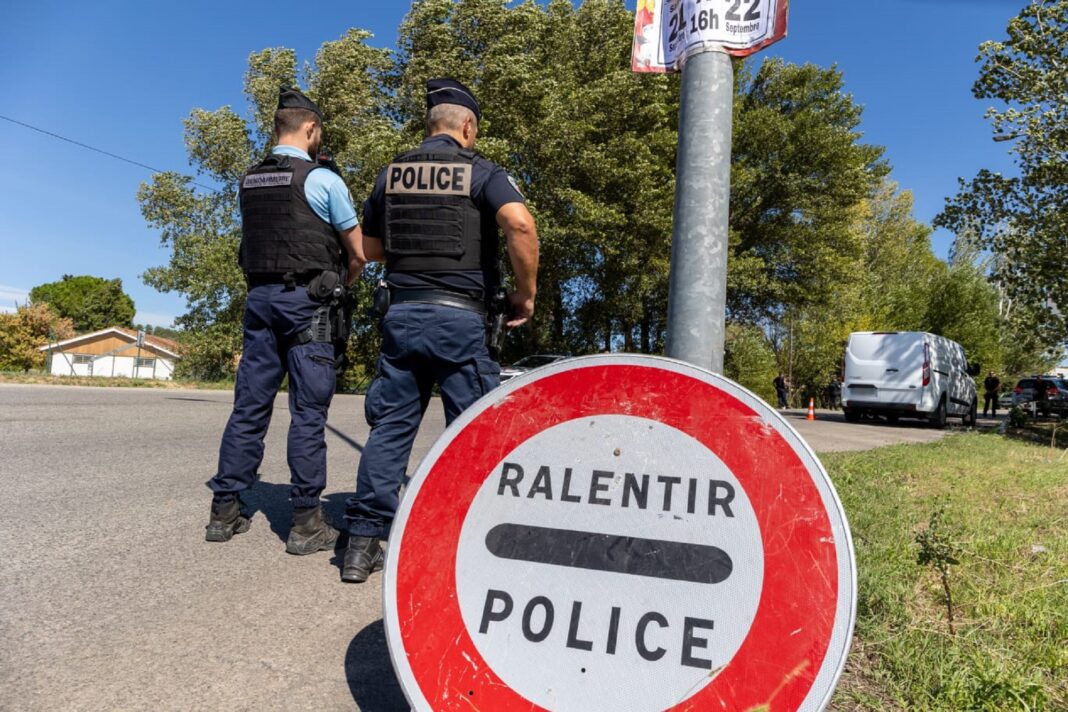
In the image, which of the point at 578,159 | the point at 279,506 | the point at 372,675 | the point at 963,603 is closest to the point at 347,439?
the point at 279,506

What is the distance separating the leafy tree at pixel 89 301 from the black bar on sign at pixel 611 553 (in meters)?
105

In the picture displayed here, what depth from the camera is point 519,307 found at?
2871 millimetres

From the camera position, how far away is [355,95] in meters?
26.3

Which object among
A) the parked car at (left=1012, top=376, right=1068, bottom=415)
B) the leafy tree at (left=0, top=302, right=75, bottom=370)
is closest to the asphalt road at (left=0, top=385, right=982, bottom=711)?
the parked car at (left=1012, top=376, right=1068, bottom=415)

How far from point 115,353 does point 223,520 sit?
84.7m

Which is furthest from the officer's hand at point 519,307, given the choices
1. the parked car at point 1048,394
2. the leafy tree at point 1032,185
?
the parked car at point 1048,394

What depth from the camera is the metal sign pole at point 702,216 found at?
2.46 meters

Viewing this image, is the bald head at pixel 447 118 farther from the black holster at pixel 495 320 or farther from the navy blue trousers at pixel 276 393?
the navy blue trousers at pixel 276 393

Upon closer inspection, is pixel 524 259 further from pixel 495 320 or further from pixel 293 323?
pixel 293 323

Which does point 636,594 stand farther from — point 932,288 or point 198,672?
point 932,288

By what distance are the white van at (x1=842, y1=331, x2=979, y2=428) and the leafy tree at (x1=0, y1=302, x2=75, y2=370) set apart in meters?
68.5

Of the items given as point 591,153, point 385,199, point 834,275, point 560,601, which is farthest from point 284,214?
point 834,275

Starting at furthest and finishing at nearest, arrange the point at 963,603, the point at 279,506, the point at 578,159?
the point at 578,159, the point at 279,506, the point at 963,603

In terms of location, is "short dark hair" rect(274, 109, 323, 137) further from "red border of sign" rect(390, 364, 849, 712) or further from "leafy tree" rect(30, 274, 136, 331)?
"leafy tree" rect(30, 274, 136, 331)
